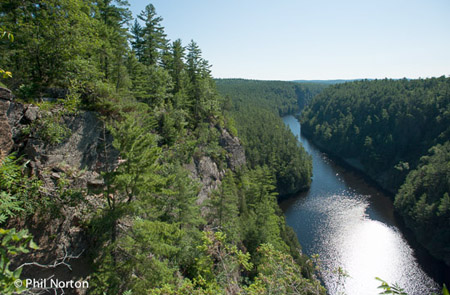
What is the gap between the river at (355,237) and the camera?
33156mm

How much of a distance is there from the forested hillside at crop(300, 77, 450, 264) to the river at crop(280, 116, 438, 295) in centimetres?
449

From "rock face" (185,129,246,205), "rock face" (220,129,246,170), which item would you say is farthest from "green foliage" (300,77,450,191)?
"rock face" (185,129,246,205)

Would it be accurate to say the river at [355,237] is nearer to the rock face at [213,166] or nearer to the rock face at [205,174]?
the rock face at [205,174]

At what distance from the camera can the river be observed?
33.2 metres

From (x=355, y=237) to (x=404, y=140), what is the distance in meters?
47.3

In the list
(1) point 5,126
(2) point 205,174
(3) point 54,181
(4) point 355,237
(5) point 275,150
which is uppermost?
(1) point 5,126

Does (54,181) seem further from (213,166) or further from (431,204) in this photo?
(431,204)

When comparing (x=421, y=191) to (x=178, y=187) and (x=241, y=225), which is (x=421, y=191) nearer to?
(x=241, y=225)

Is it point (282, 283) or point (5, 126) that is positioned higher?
point (5, 126)

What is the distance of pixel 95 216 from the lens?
898 cm

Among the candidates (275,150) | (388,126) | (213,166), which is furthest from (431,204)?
(388,126)

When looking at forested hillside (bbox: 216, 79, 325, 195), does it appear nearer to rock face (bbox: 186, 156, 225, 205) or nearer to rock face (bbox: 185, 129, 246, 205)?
rock face (bbox: 185, 129, 246, 205)

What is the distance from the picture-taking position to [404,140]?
70.9 meters

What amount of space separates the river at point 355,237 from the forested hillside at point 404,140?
4.49 metres
